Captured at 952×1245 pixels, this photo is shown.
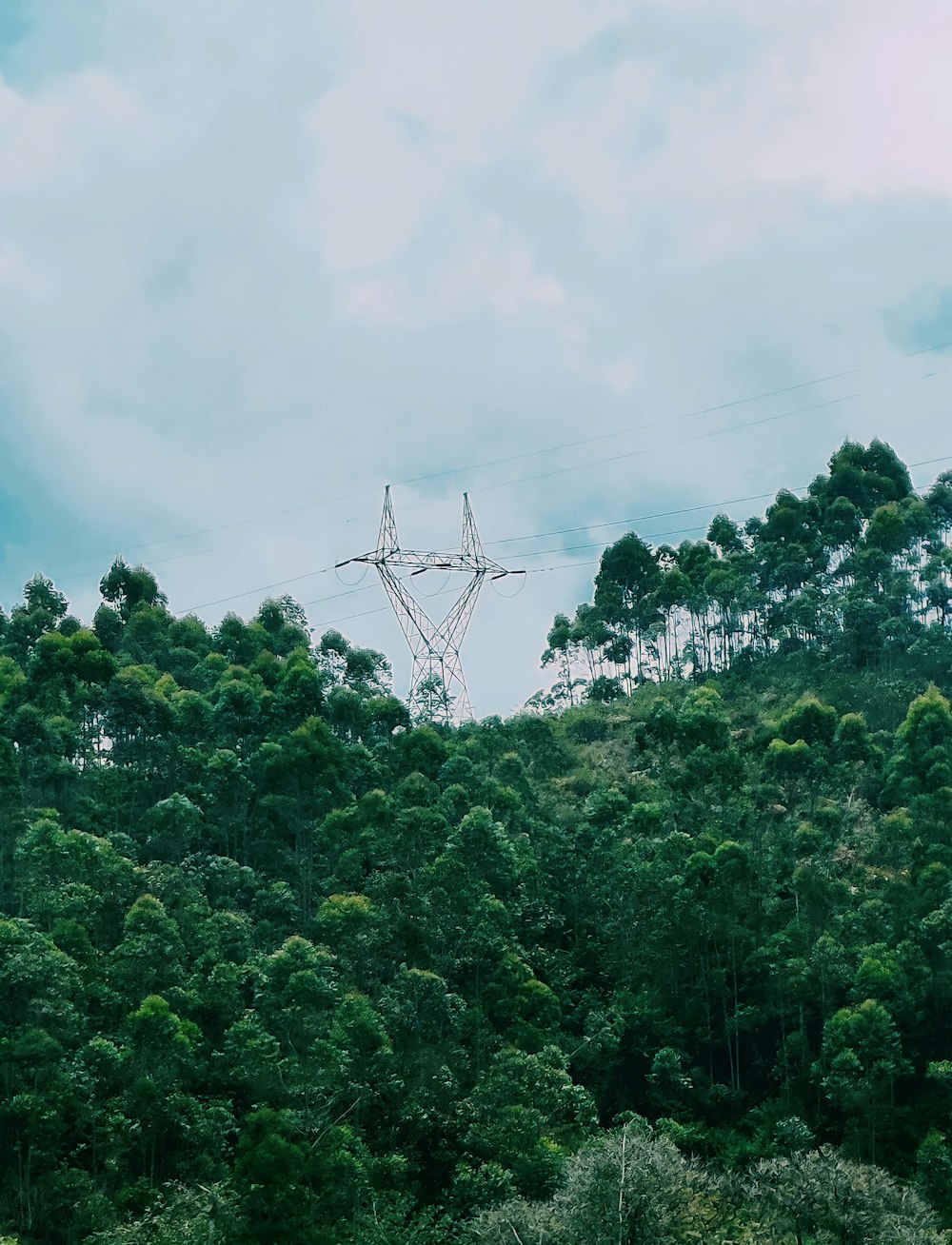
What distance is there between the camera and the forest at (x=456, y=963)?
28312 mm

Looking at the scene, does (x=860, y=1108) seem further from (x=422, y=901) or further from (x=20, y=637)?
(x=20, y=637)

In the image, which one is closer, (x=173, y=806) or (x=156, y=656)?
(x=173, y=806)

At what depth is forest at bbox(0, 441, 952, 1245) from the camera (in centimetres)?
2831

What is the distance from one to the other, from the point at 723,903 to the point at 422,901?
7.86 meters

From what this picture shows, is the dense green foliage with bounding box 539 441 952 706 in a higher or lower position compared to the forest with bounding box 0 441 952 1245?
higher

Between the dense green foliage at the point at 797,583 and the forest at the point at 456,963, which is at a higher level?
the dense green foliage at the point at 797,583

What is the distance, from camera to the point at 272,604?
62.4 meters

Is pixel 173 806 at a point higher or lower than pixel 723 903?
higher

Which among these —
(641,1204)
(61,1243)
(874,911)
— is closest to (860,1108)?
(874,911)

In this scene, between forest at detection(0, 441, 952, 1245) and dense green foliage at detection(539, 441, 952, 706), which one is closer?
forest at detection(0, 441, 952, 1245)

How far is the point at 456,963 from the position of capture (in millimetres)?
36344

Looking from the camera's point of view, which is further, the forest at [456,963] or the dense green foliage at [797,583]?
the dense green foliage at [797,583]

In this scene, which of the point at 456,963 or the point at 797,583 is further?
the point at 797,583

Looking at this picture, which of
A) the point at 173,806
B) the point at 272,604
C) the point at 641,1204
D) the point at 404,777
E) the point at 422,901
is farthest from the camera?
the point at 272,604
